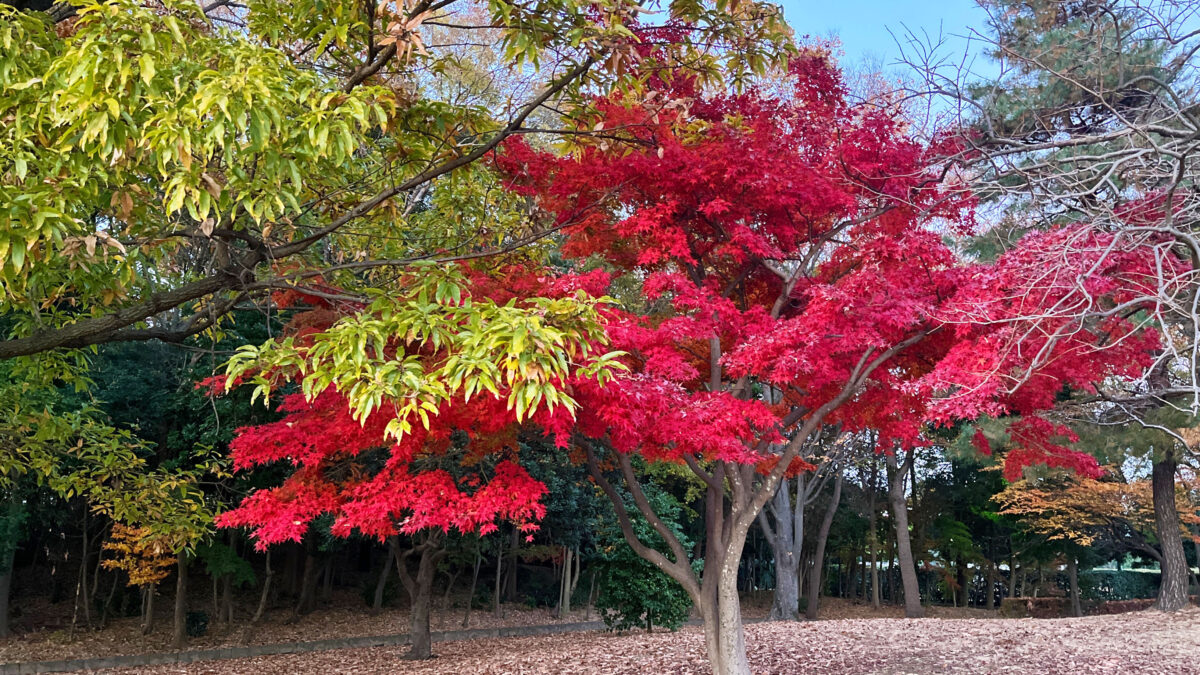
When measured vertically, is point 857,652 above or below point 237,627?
above

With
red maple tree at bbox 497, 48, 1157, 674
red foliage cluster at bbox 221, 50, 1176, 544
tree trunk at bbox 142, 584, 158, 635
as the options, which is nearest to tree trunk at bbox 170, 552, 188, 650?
tree trunk at bbox 142, 584, 158, 635

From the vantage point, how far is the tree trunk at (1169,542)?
1323cm

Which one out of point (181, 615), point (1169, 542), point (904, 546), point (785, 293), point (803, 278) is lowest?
point (181, 615)

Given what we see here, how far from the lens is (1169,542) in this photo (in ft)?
43.9

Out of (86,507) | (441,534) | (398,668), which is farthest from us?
(86,507)

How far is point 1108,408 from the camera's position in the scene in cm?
1186

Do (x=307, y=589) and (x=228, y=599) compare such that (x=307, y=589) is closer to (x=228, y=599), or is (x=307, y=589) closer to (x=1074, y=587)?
(x=228, y=599)

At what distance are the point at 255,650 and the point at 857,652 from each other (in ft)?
29.2

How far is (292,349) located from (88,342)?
1375 millimetres

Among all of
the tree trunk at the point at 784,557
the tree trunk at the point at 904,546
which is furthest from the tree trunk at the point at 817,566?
the tree trunk at the point at 784,557

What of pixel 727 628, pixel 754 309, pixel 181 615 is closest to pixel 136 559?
pixel 181 615

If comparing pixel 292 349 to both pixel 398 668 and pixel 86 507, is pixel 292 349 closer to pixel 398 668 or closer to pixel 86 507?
pixel 398 668

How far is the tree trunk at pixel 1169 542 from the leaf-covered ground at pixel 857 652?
1.71ft

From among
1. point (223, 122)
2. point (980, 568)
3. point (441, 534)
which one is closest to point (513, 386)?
point (223, 122)
